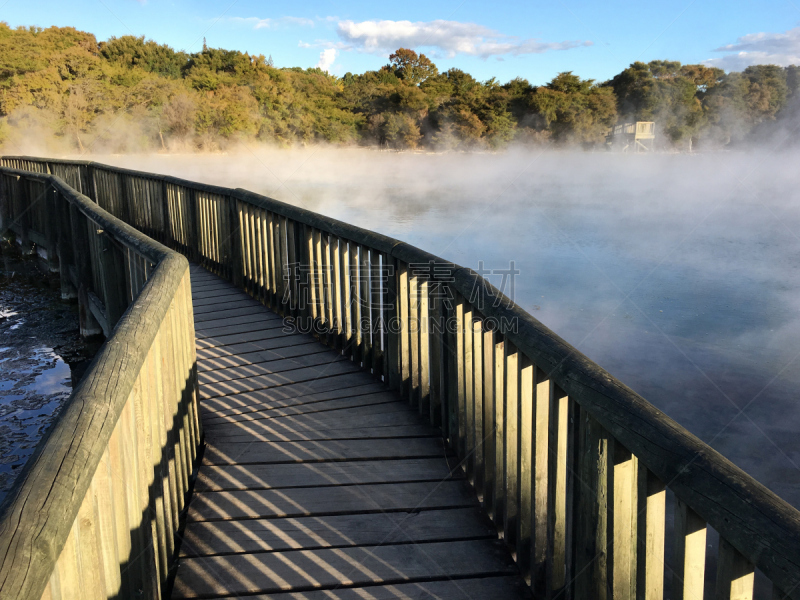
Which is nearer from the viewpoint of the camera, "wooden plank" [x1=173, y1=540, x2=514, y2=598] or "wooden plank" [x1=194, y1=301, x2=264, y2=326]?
"wooden plank" [x1=173, y1=540, x2=514, y2=598]

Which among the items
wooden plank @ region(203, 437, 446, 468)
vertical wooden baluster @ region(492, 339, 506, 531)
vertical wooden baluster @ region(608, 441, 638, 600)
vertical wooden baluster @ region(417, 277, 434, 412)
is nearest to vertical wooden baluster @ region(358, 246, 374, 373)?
vertical wooden baluster @ region(417, 277, 434, 412)

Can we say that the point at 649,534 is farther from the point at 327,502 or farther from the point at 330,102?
the point at 330,102

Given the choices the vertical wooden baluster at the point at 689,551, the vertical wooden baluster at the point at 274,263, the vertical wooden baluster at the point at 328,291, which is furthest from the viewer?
the vertical wooden baluster at the point at 274,263

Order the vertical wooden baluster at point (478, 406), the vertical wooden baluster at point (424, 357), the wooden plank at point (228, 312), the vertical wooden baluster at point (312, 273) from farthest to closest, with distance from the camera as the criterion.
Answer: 1. the wooden plank at point (228, 312)
2. the vertical wooden baluster at point (312, 273)
3. the vertical wooden baluster at point (424, 357)
4. the vertical wooden baluster at point (478, 406)

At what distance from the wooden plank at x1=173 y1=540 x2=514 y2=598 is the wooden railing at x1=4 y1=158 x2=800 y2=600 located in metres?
0.19

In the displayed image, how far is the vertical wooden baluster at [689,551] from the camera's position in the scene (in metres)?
1.53

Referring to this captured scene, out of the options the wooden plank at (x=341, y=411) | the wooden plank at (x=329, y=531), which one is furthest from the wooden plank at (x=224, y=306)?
the wooden plank at (x=329, y=531)

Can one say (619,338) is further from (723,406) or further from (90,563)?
(90,563)

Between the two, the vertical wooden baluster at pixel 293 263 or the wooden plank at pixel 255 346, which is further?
the vertical wooden baluster at pixel 293 263

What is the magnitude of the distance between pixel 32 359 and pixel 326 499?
18.7ft

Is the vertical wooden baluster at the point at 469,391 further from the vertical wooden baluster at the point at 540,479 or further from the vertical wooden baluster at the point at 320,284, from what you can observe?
the vertical wooden baluster at the point at 320,284

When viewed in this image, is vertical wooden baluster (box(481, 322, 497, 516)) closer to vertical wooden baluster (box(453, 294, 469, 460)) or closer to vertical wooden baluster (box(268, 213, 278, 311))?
vertical wooden baluster (box(453, 294, 469, 460))

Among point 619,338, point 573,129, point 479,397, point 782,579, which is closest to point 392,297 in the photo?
point 479,397

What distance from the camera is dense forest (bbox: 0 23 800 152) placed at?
4472 centimetres
